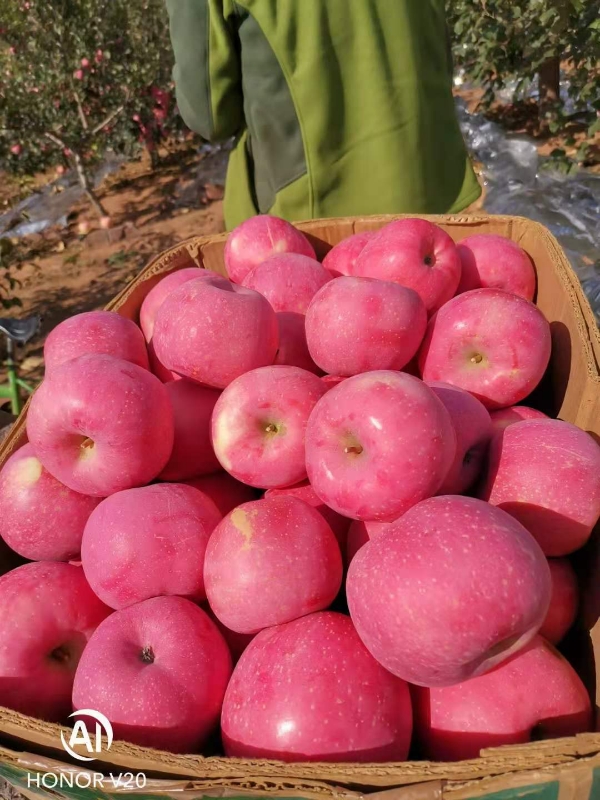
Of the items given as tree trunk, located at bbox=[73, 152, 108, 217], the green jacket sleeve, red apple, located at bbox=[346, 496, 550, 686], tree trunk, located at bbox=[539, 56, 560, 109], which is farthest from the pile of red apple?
tree trunk, located at bbox=[73, 152, 108, 217]

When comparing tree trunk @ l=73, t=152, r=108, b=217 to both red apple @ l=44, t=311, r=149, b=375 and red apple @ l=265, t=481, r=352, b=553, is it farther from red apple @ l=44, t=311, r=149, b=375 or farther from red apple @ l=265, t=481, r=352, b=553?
red apple @ l=265, t=481, r=352, b=553

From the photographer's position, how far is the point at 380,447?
1119 millimetres

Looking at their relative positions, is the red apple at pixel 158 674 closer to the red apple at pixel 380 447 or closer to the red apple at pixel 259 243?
the red apple at pixel 380 447

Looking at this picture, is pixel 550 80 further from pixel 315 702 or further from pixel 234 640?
pixel 315 702

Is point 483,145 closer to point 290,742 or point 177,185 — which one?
point 177,185

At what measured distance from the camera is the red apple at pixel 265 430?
4.38 ft

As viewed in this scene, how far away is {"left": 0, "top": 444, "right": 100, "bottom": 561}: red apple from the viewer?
1389 millimetres

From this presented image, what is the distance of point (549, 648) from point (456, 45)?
25.8 ft

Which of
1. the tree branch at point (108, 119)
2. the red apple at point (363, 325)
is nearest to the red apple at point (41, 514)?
the red apple at point (363, 325)

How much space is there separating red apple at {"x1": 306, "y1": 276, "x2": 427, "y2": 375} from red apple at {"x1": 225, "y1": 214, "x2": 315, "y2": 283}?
56cm

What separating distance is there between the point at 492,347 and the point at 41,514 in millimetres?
1146

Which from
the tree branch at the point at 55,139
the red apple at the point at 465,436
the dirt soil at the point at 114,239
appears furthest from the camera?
the tree branch at the point at 55,139

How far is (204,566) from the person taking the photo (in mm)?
1262

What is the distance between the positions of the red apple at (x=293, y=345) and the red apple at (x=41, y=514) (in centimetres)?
62
